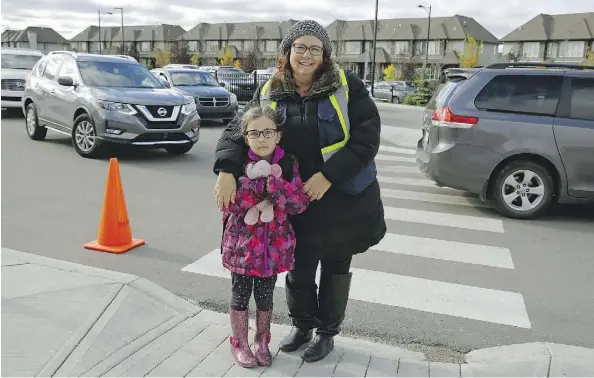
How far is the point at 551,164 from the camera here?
262 inches

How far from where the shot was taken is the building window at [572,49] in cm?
7485

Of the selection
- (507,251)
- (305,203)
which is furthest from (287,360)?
(507,251)

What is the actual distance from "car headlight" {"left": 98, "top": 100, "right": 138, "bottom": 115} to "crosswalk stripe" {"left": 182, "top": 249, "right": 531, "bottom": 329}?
5451 mm

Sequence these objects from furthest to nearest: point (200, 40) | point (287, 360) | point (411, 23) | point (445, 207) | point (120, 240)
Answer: point (200, 40)
point (411, 23)
point (445, 207)
point (120, 240)
point (287, 360)

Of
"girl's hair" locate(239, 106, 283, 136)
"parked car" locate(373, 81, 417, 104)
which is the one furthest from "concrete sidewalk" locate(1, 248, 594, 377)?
"parked car" locate(373, 81, 417, 104)

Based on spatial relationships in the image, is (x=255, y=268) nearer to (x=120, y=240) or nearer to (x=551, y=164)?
(x=120, y=240)

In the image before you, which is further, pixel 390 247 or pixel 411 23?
pixel 411 23

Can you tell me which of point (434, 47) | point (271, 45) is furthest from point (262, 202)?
point (271, 45)

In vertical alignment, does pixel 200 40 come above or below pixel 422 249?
above

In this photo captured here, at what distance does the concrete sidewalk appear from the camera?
9.99 feet

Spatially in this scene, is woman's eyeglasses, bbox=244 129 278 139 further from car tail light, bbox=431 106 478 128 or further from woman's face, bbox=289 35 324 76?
car tail light, bbox=431 106 478 128

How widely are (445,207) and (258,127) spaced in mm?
4957

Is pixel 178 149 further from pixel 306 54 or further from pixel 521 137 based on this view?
pixel 306 54

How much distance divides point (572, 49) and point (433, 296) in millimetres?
82420
